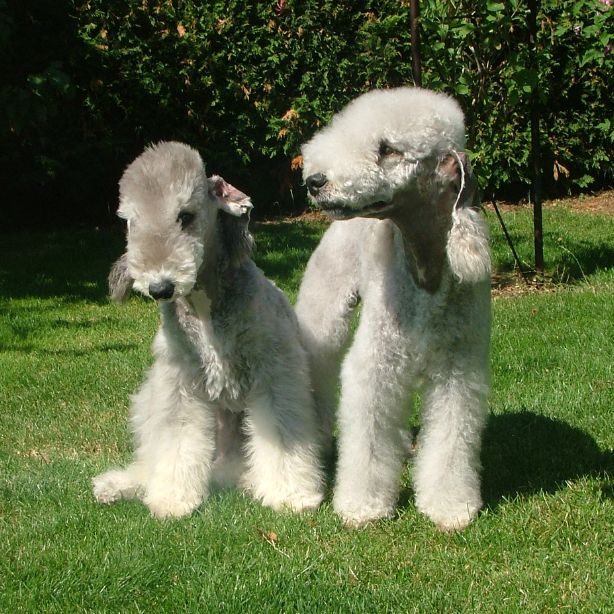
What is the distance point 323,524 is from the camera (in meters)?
3.71

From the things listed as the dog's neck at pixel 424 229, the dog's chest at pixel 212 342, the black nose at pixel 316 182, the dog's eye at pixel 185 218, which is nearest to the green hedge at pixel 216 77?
the dog's chest at pixel 212 342

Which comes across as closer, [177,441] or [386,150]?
[386,150]

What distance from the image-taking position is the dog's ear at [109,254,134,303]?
12.6ft

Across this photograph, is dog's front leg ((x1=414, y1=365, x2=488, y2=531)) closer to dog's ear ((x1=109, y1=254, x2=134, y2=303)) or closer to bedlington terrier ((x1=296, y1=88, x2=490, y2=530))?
bedlington terrier ((x1=296, y1=88, x2=490, y2=530))

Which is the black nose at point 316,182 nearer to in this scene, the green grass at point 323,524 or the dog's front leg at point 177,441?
the dog's front leg at point 177,441

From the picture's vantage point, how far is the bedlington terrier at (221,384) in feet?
12.8

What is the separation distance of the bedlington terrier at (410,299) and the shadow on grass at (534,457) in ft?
1.20

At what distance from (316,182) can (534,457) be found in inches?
74.6

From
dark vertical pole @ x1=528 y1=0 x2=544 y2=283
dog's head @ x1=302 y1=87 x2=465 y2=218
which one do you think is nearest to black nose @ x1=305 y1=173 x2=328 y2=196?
dog's head @ x1=302 y1=87 x2=465 y2=218

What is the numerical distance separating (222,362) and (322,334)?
0.71 meters

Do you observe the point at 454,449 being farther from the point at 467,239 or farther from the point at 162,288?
the point at 162,288

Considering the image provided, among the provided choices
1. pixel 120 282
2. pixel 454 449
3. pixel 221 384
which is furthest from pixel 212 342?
pixel 454 449

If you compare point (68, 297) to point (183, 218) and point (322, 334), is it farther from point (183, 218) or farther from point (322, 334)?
point (183, 218)

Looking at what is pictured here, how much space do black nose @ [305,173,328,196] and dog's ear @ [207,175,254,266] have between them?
639 mm
